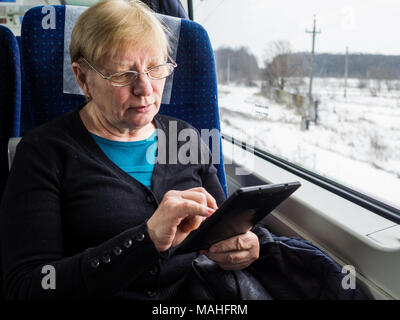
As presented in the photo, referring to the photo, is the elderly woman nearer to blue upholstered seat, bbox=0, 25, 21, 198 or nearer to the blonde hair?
the blonde hair

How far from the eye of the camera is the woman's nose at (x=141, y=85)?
2.94 ft

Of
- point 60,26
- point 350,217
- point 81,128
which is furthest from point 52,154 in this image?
point 350,217

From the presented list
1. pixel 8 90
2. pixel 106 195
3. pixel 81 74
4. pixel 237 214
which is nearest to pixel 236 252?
pixel 237 214

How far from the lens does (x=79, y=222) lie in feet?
2.91

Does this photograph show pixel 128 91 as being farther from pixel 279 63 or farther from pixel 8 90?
pixel 279 63

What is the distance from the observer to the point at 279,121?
1.70 m

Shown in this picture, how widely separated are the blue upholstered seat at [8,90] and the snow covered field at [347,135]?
3.50 feet

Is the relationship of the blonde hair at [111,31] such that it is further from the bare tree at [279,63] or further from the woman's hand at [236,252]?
the bare tree at [279,63]

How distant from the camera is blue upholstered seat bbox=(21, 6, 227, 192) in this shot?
114 cm

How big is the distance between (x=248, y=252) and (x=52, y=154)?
551mm

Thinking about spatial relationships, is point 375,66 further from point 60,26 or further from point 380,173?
point 60,26

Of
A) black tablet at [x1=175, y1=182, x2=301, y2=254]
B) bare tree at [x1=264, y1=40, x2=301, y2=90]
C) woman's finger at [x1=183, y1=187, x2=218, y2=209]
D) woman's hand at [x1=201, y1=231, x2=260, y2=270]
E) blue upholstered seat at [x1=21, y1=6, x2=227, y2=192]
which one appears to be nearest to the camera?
black tablet at [x1=175, y1=182, x2=301, y2=254]

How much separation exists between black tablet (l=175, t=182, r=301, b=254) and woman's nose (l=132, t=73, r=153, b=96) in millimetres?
366

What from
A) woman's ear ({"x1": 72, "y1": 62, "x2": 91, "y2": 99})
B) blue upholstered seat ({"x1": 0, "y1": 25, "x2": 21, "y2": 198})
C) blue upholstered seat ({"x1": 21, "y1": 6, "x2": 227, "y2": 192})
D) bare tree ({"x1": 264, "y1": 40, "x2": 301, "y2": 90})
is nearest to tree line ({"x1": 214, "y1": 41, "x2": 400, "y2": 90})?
bare tree ({"x1": 264, "y1": 40, "x2": 301, "y2": 90})
